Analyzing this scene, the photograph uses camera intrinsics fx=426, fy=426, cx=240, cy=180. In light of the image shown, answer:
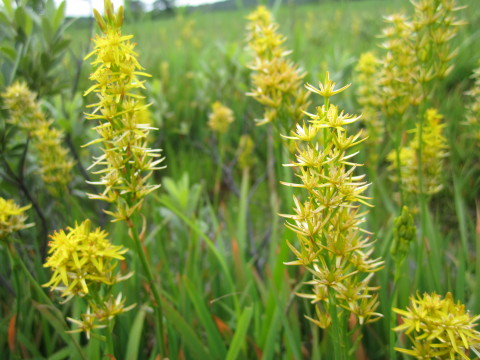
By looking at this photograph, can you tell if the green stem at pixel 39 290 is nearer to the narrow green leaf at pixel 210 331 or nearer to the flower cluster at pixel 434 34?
the narrow green leaf at pixel 210 331

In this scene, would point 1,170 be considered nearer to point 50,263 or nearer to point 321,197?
point 50,263

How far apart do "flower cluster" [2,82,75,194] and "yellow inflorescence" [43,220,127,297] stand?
0.74 metres

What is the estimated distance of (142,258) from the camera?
3.23ft

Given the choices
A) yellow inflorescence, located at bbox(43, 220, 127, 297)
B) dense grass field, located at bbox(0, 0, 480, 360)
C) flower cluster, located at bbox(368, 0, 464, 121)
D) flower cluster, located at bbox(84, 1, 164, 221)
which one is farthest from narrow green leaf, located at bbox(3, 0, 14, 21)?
flower cluster, located at bbox(368, 0, 464, 121)

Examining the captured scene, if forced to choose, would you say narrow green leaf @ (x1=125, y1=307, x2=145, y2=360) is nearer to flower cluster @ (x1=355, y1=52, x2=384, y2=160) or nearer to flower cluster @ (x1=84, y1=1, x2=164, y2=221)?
flower cluster @ (x1=84, y1=1, x2=164, y2=221)

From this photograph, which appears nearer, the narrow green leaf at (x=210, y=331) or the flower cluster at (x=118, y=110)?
the flower cluster at (x=118, y=110)

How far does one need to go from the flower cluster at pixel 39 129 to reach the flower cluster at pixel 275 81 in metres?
0.77

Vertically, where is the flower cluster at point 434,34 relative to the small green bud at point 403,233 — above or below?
above

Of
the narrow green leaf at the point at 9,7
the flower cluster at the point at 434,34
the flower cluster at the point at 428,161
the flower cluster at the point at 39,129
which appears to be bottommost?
the flower cluster at the point at 428,161

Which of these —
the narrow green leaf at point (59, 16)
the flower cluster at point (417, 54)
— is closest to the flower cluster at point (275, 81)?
the flower cluster at point (417, 54)

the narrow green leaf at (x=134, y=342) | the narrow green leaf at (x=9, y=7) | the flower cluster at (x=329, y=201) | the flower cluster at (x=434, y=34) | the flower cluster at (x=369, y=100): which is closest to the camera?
the flower cluster at (x=329, y=201)

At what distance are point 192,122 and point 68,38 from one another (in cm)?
181

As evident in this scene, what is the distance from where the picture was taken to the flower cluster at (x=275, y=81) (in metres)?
1.35

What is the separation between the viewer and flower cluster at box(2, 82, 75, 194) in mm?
1487
